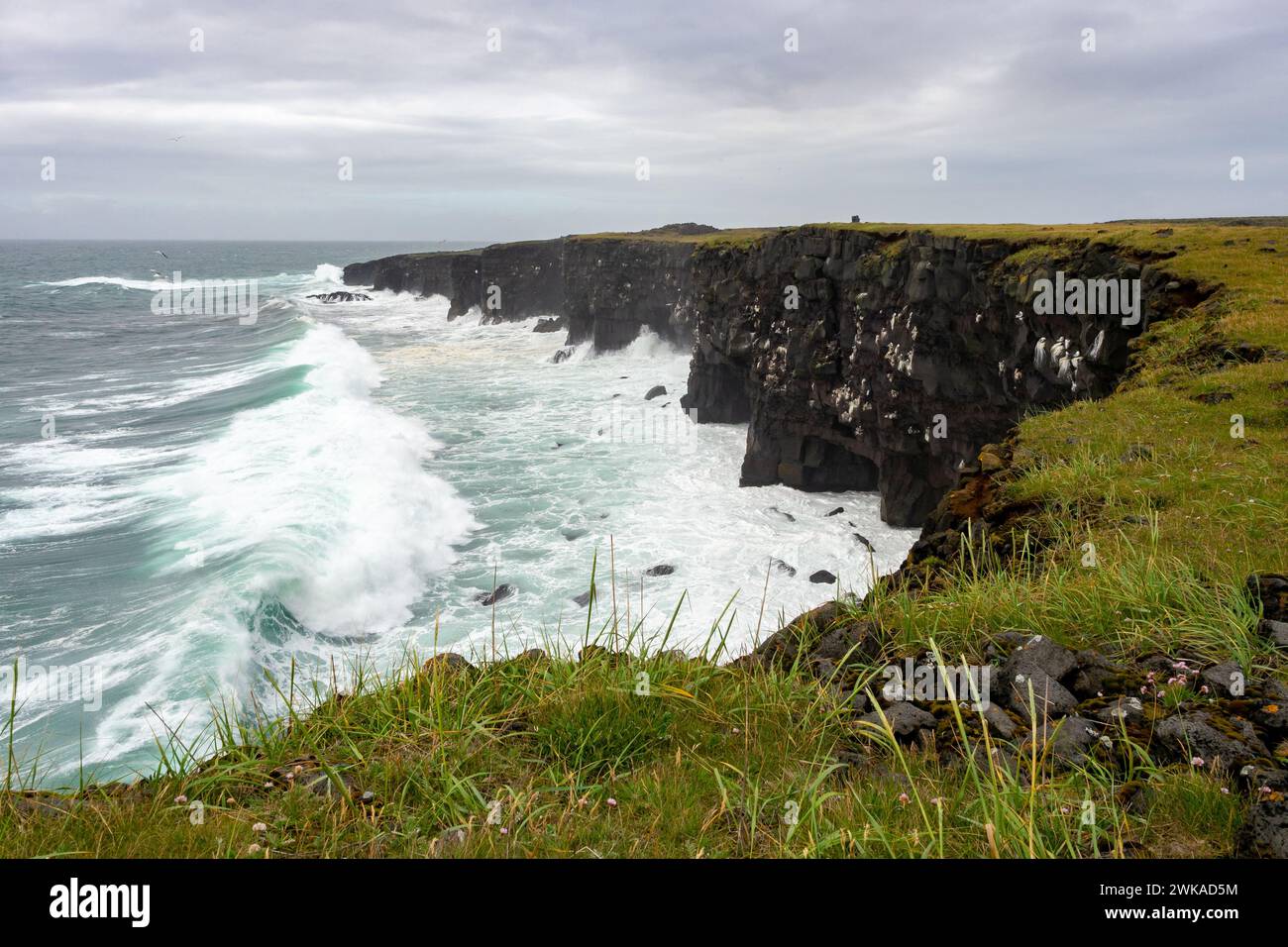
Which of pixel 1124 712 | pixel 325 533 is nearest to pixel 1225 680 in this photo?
pixel 1124 712

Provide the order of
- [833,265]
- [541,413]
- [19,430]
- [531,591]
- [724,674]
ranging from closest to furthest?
[724,674]
[531,591]
[833,265]
[19,430]
[541,413]

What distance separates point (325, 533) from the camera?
22062 mm

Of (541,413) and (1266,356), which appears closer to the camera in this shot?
(1266,356)

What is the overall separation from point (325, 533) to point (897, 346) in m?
18.8

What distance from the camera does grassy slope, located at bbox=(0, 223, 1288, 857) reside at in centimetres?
Result: 335

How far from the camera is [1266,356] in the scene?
12.2m

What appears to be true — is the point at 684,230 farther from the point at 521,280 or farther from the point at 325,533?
the point at 325,533

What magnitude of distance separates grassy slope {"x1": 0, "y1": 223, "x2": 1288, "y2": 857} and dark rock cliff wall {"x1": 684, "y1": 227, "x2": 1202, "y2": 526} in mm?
12631

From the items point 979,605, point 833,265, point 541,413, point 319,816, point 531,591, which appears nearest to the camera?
point 319,816

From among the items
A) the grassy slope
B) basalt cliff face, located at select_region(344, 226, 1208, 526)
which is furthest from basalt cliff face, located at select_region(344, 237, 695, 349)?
the grassy slope

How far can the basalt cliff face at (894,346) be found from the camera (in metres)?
19.0
